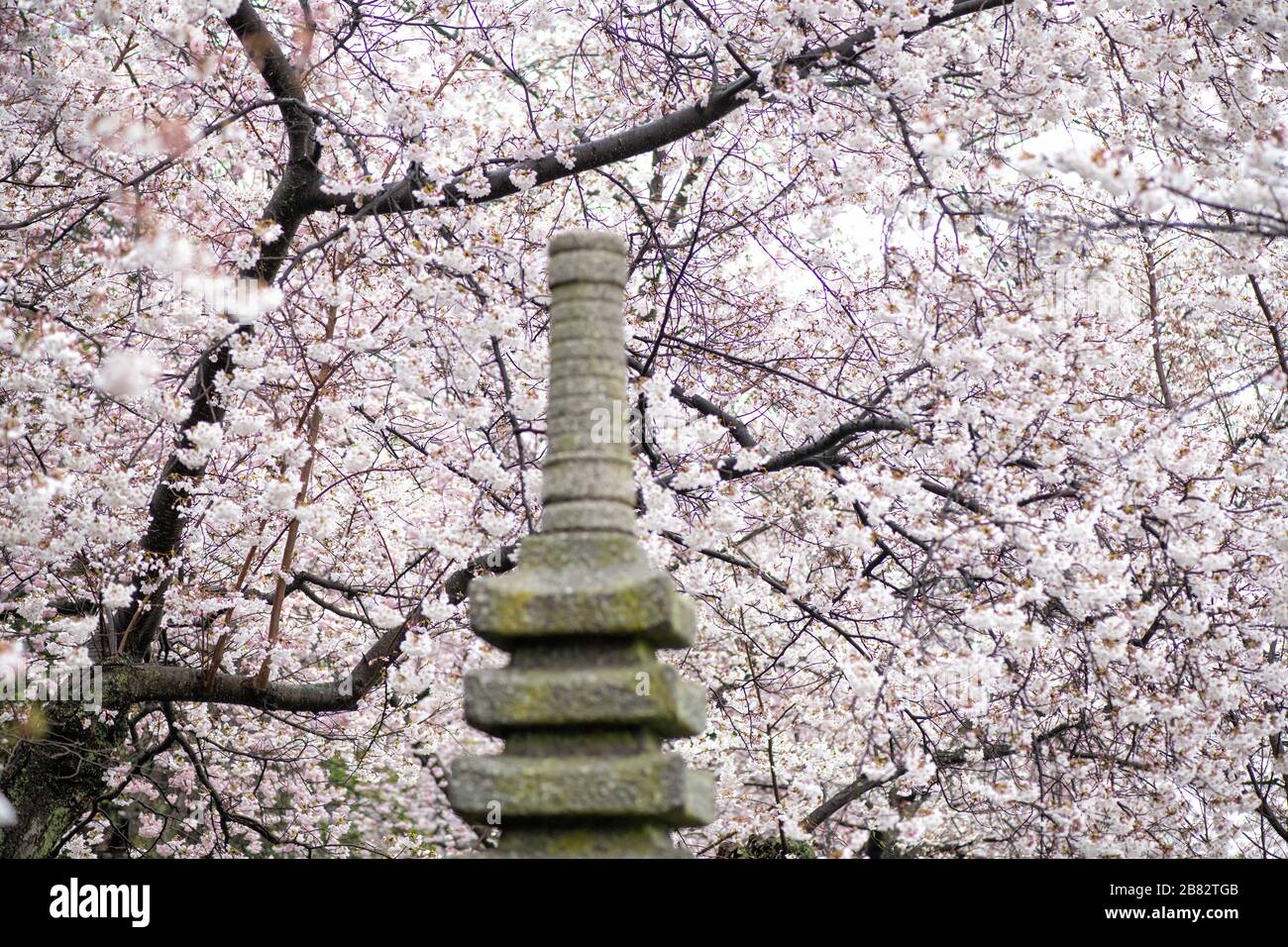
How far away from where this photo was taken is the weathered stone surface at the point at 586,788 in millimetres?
3791

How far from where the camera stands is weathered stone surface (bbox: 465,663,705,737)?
3.85m

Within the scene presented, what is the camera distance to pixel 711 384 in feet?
30.8

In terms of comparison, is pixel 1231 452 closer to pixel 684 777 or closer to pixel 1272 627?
pixel 1272 627

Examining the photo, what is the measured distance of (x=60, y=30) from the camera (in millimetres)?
9203

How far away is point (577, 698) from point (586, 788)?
27 cm

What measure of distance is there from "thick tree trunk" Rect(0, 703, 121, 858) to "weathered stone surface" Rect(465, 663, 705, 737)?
19.0 ft

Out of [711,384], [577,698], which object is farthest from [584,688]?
[711,384]

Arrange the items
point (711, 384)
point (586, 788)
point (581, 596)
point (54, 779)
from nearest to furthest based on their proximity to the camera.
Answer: point (586, 788) → point (581, 596) → point (54, 779) → point (711, 384)

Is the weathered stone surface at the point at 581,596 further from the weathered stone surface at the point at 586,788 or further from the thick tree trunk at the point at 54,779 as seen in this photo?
the thick tree trunk at the point at 54,779

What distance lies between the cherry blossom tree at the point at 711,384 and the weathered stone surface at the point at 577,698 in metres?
2.27

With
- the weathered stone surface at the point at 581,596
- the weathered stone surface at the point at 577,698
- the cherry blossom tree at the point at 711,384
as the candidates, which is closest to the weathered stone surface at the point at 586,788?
the weathered stone surface at the point at 577,698

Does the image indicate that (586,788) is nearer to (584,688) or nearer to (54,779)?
(584,688)

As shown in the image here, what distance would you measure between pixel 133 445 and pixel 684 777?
23.8 ft
